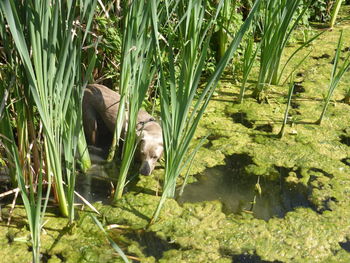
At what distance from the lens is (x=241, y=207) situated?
2.92 meters

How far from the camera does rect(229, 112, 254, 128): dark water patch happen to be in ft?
12.4

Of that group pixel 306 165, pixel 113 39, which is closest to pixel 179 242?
pixel 306 165

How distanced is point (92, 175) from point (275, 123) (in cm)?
144

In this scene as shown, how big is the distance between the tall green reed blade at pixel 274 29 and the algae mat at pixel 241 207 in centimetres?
31

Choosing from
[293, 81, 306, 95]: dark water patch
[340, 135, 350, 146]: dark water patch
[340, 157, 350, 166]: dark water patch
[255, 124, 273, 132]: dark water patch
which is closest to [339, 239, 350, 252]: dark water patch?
[340, 157, 350, 166]: dark water patch

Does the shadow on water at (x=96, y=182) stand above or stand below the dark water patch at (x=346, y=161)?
below

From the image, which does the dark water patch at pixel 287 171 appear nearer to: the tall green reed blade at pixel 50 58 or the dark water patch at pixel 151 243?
the dark water patch at pixel 151 243

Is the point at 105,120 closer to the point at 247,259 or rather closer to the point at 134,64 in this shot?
the point at 134,64

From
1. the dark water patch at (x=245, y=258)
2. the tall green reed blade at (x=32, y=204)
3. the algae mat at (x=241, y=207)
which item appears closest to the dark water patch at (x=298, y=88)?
the algae mat at (x=241, y=207)

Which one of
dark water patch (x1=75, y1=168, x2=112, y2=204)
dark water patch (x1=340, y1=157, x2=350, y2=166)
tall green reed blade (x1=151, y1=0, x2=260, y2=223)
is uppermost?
tall green reed blade (x1=151, y1=0, x2=260, y2=223)

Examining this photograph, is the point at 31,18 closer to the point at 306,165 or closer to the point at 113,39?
the point at 113,39

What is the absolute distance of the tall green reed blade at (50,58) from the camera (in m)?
2.00

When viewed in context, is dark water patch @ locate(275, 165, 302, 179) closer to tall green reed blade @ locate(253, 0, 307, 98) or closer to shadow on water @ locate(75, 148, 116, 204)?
tall green reed blade @ locate(253, 0, 307, 98)

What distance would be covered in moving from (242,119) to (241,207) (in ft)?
3.51
